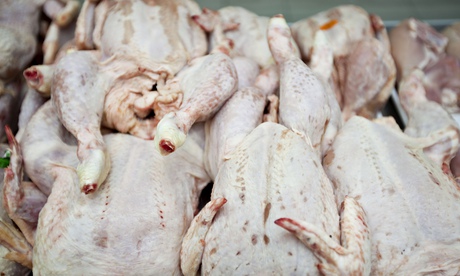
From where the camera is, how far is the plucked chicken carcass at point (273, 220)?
1.25m

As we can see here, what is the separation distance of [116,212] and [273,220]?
493mm

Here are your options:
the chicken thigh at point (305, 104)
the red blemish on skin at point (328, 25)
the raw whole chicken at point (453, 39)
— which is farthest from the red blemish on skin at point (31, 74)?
the raw whole chicken at point (453, 39)

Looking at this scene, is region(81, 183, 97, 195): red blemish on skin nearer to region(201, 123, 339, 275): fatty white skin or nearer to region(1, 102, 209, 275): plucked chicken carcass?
region(1, 102, 209, 275): plucked chicken carcass

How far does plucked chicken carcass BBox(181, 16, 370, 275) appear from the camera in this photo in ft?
4.09

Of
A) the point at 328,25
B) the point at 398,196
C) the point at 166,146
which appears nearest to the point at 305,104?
the point at 398,196

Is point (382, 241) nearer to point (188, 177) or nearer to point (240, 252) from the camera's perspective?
point (240, 252)

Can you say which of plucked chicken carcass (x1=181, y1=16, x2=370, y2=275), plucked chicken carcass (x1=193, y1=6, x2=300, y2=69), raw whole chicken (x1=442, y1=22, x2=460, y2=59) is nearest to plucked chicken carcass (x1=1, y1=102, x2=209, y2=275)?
plucked chicken carcass (x1=181, y1=16, x2=370, y2=275)

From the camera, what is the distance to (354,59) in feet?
7.24

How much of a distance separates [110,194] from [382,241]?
2.90 ft

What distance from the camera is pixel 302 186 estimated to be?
53.7 inches

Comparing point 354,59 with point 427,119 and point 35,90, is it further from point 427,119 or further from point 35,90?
point 35,90

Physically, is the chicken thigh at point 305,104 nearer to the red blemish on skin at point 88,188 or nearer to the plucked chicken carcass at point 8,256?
the red blemish on skin at point 88,188

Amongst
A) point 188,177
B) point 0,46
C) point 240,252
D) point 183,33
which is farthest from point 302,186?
point 0,46

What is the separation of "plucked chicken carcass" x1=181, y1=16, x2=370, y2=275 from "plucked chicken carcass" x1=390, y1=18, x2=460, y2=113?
112 cm
